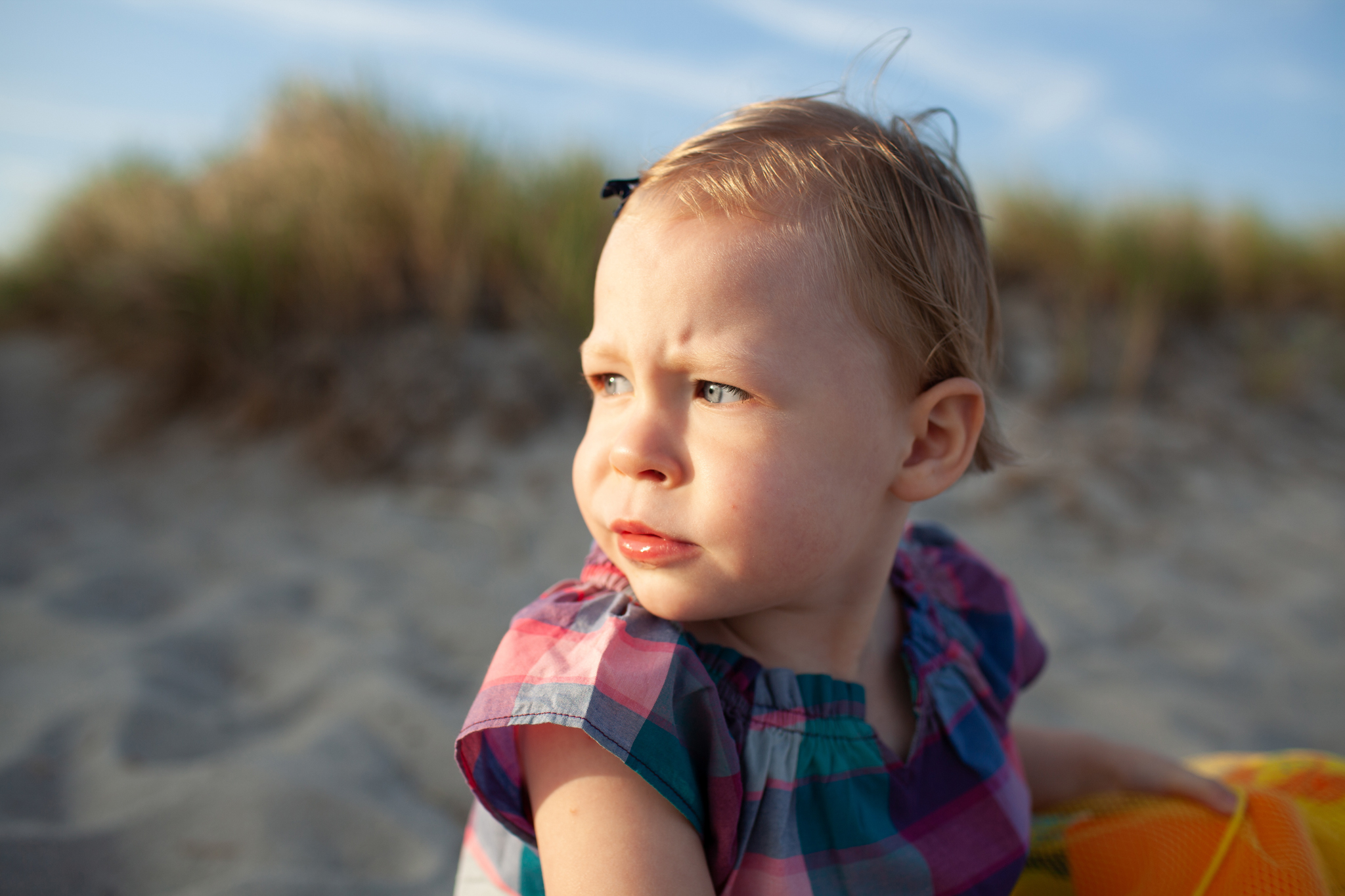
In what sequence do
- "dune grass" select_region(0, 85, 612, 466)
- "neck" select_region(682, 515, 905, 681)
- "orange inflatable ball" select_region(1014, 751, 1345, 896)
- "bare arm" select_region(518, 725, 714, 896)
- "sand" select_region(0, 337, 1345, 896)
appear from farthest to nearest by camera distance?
"dune grass" select_region(0, 85, 612, 466)
"sand" select_region(0, 337, 1345, 896)
"orange inflatable ball" select_region(1014, 751, 1345, 896)
"neck" select_region(682, 515, 905, 681)
"bare arm" select_region(518, 725, 714, 896)

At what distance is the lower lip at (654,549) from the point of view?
997 mm

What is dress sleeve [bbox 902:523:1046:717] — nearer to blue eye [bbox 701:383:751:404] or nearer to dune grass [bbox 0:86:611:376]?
blue eye [bbox 701:383:751:404]

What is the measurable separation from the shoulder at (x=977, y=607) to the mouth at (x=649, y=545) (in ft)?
1.89

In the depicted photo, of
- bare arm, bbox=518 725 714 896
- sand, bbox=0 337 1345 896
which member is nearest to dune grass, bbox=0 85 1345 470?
sand, bbox=0 337 1345 896

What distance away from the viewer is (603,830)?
0.93m

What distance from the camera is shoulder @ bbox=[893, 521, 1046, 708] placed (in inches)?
57.1

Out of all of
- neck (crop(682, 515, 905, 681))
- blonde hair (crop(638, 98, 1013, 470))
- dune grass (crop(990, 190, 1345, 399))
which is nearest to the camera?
blonde hair (crop(638, 98, 1013, 470))

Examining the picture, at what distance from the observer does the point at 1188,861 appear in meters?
1.35

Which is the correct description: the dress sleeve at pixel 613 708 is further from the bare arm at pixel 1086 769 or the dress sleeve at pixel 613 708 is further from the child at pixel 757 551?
the bare arm at pixel 1086 769

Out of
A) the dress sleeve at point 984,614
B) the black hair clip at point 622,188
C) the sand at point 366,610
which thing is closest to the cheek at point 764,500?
the black hair clip at point 622,188

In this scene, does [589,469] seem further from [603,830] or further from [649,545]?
[603,830]

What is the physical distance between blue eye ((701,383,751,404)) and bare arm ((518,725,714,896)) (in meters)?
0.42

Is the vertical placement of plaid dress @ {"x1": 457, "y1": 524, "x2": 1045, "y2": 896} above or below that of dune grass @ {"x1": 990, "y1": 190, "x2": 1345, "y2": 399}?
below

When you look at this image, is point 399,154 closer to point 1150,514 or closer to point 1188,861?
point 1150,514
